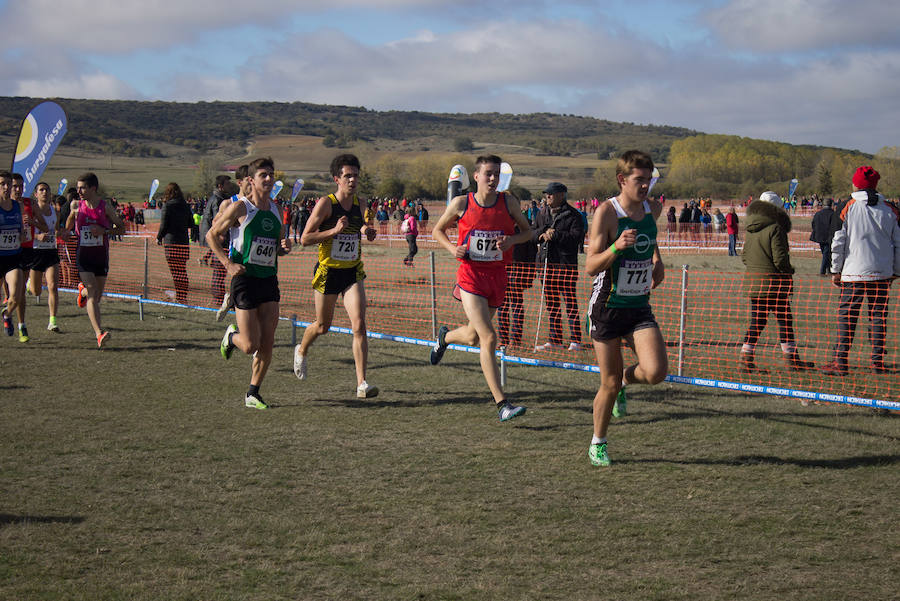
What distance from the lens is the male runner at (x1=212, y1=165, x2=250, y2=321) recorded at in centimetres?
749

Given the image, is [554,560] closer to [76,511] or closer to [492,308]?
[76,511]

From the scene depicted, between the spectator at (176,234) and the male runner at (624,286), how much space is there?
32.7 ft

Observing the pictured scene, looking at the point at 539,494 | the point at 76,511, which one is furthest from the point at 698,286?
the point at 76,511

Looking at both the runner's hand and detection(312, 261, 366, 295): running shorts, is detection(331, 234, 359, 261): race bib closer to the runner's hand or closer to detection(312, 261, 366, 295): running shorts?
detection(312, 261, 366, 295): running shorts

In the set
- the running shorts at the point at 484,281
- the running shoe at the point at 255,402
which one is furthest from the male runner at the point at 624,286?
the running shoe at the point at 255,402

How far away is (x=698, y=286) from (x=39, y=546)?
48.3ft

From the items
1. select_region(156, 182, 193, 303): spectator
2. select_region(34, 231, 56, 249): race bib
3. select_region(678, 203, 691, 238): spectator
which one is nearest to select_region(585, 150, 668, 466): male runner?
select_region(34, 231, 56, 249): race bib

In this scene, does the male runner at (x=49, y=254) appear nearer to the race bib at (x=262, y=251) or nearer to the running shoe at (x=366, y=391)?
the race bib at (x=262, y=251)

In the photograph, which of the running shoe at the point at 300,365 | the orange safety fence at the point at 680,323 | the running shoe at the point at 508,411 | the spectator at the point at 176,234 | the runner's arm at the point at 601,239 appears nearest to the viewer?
the runner's arm at the point at 601,239

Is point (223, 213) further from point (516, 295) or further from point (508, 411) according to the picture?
point (516, 295)

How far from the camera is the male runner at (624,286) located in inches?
215

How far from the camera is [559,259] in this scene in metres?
10.7

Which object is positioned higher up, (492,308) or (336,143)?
(336,143)

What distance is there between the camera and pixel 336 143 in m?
195
